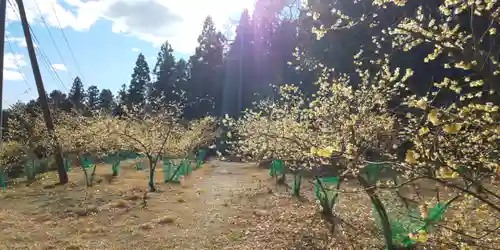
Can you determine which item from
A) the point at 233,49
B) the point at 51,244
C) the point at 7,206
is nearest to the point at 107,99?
the point at 233,49

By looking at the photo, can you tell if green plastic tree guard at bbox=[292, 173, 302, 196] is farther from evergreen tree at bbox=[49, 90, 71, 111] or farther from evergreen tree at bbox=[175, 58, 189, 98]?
evergreen tree at bbox=[175, 58, 189, 98]

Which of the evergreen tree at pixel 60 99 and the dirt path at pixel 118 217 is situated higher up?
the evergreen tree at pixel 60 99

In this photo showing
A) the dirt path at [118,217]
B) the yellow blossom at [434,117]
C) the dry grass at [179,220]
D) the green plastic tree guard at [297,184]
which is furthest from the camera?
the green plastic tree guard at [297,184]

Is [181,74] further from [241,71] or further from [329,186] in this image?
[329,186]

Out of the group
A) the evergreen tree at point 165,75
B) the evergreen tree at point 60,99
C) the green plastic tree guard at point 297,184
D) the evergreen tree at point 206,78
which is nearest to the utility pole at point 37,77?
the green plastic tree guard at point 297,184

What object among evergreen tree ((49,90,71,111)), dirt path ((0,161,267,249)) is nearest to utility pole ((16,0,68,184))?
dirt path ((0,161,267,249))

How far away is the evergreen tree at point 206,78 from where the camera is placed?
44281mm

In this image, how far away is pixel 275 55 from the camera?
115 ft

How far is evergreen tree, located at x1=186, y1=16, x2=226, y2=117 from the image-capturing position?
44281 millimetres

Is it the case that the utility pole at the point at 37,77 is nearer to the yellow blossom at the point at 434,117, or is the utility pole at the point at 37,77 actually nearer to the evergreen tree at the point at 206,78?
the yellow blossom at the point at 434,117

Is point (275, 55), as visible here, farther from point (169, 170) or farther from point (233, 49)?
point (169, 170)

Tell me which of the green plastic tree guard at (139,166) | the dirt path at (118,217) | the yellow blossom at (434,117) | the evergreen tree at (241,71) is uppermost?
the evergreen tree at (241,71)

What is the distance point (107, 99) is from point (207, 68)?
17417mm

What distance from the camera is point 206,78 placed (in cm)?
4634
